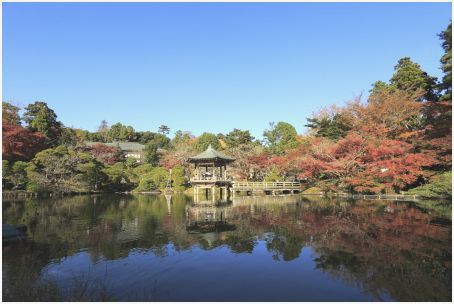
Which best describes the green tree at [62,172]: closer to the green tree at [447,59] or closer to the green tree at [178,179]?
the green tree at [178,179]

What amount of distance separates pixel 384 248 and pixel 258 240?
4.27 meters

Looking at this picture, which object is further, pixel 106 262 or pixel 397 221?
pixel 397 221

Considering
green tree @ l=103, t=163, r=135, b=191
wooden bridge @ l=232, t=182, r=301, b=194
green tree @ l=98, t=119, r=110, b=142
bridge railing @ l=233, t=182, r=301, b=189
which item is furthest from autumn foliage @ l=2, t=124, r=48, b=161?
green tree @ l=98, t=119, r=110, b=142

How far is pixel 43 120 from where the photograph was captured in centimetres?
4250

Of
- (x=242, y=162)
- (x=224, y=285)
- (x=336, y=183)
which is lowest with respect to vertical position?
(x=224, y=285)

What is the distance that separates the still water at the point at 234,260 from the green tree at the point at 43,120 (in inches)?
1090

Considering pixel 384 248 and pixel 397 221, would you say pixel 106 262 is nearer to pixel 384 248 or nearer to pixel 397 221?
pixel 384 248

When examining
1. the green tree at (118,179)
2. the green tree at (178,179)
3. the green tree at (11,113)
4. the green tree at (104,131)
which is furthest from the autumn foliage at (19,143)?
the green tree at (104,131)

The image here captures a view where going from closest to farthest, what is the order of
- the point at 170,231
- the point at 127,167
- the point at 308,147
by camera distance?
1. the point at 170,231
2. the point at 308,147
3. the point at 127,167

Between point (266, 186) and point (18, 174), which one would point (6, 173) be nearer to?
point (18, 174)

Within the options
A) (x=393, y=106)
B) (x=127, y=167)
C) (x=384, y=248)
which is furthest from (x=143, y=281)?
(x=127, y=167)

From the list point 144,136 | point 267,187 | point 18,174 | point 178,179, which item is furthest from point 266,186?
point 144,136

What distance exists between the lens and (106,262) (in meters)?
10.0

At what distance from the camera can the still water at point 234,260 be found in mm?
7695
